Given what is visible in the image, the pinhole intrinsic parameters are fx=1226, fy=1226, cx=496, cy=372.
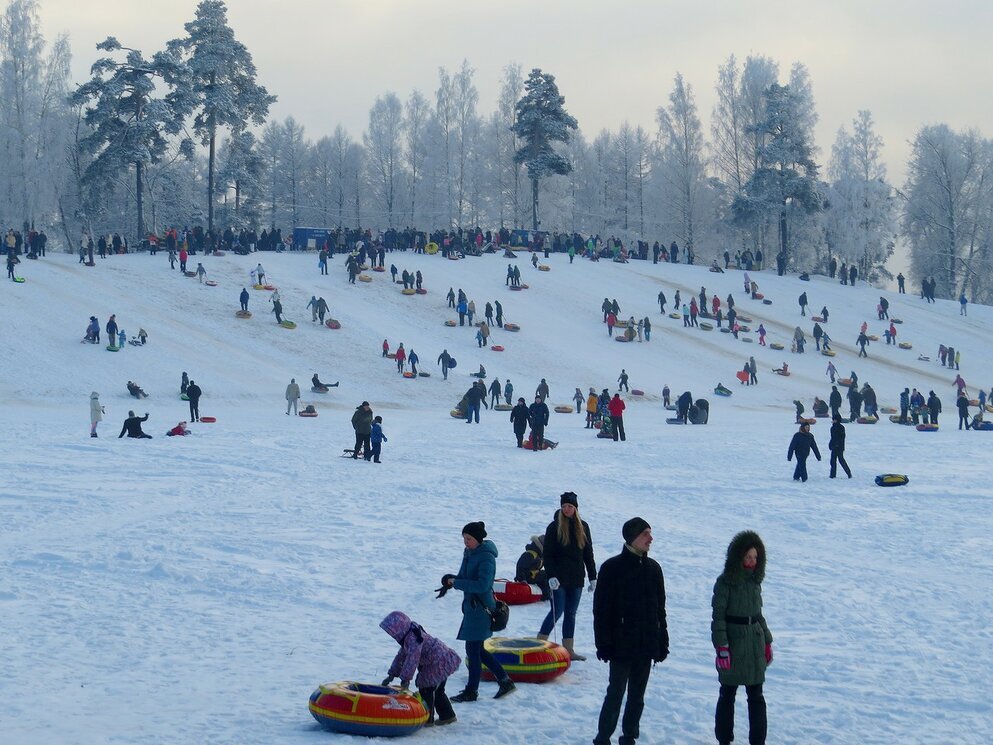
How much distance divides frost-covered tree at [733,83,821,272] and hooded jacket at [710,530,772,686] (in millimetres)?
61634

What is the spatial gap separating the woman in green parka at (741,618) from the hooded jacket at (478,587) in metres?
1.81

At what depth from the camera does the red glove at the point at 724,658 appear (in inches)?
272

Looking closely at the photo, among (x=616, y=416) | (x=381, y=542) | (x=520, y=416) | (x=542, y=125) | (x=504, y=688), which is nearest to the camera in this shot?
(x=504, y=688)

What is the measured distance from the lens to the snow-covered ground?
8.46 m

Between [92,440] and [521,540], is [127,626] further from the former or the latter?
[92,440]

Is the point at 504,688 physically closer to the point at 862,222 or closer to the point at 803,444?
the point at 803,444

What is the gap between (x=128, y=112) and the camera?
59438mm

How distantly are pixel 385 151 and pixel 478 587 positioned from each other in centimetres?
8410

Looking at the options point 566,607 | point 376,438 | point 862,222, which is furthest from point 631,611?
point 862,222

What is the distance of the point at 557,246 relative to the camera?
64938 millimetres

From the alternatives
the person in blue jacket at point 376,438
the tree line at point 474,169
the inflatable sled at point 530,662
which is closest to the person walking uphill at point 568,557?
the inflatable sled at point 530,662

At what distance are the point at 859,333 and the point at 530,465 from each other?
113ft

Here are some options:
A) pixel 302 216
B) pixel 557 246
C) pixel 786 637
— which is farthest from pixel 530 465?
pixel 302 216

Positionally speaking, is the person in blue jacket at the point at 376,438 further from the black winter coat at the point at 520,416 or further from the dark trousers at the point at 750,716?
the dark trousers at the point at 750,716
